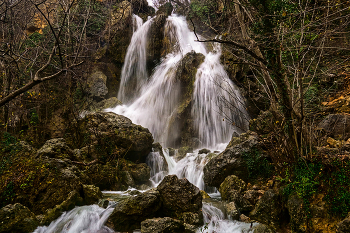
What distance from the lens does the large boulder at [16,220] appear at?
13.8 feet

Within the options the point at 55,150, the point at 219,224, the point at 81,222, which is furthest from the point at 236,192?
the point at 55,150

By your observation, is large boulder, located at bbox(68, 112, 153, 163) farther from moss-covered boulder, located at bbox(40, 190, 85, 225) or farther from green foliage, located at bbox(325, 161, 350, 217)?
green foliage, located at bbox(325, 161, 350, 217)

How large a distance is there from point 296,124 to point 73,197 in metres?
5.49

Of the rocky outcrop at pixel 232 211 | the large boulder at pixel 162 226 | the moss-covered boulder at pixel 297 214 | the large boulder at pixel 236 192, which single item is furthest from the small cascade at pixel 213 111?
the large boulder at pixel 162 226

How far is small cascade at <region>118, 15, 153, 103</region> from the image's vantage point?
17331 mm

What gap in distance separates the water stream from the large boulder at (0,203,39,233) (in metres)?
0.27

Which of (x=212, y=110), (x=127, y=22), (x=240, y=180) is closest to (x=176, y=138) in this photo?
(x=212, y=110)

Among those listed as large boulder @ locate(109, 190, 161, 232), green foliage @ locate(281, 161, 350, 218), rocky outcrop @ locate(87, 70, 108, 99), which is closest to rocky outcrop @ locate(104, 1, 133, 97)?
rocky outcrop @ locate(87, 70, 108, 99)

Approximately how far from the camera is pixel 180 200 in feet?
16.9

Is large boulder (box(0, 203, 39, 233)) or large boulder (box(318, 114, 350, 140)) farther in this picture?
large boulder (box(318, 114, 350, 140))

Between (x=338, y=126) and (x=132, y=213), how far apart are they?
5876 millimetres

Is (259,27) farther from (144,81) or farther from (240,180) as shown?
(144,81)

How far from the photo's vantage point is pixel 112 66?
713 inches

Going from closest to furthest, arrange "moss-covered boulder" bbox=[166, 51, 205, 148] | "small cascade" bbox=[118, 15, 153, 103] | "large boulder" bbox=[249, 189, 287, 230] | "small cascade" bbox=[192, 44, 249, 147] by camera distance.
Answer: "large boulder" bbox=[249, 189, 287, 230]
"small cascade" bbox=[192, 44, 249, 147]
"moss-covered boulder" bbox=[166, 51, 205, 148]
"small cascade" bbox=[118, 15, 153, 103]
